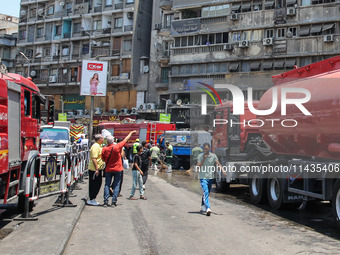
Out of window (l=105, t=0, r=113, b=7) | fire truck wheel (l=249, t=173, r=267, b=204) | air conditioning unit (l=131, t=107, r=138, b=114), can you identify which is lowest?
fire truck wheel (l=249, t=173, r=267, b=204)

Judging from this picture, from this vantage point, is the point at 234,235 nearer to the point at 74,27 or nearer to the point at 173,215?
the point at 173,215

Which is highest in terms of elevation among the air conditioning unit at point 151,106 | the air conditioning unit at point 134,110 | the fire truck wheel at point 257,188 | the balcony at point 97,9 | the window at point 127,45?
the balcony at point 97,9

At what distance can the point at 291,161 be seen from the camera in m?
10.7

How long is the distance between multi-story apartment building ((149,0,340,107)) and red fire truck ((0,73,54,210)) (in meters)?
28.1

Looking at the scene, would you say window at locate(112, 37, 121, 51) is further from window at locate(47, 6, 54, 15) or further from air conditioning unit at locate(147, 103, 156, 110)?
window at locate(47, 6, 54, 15)

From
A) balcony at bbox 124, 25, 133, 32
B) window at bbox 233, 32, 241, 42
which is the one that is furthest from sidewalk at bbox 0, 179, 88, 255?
balcony at bbox 124, 25, 133, 32

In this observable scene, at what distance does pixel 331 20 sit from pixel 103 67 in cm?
2068

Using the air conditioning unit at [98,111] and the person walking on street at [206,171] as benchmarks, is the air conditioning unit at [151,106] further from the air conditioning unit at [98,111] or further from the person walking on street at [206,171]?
the person walking on street at [206,171]

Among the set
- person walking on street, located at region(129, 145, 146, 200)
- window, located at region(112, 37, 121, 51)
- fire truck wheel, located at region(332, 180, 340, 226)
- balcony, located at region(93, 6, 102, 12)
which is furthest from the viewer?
balcony, located at region(93, 6, 102, 12)

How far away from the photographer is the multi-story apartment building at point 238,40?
122 ft

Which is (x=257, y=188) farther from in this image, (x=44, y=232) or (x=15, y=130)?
(x=15, y=130)

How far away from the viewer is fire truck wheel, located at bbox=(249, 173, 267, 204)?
12297mm

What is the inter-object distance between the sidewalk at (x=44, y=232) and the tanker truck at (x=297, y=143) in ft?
14.2

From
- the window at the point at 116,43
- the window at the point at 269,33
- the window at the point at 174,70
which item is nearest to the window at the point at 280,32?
the window at the point at 269,33
